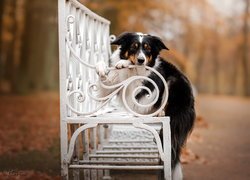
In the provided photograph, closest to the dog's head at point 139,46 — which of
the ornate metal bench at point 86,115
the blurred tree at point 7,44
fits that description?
the ornate metal bench at point 86,115

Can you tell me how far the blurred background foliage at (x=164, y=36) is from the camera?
13.6 m

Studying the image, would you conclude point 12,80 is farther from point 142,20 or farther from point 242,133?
point 242,133

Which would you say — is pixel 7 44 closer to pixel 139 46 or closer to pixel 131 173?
pixel 131 173

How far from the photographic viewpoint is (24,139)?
19.7ft

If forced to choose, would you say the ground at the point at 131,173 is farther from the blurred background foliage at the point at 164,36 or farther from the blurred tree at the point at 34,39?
the blurred tree at the point at 34,39

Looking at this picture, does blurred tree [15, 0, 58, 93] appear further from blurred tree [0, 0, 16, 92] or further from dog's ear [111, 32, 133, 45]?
dog's ear [111, 32, 133, 45]

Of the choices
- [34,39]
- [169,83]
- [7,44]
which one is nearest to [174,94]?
[169,83]

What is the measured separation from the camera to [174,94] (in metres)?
3.55

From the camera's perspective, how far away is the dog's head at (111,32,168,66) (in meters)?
3.48

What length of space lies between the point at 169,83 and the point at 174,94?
116mm

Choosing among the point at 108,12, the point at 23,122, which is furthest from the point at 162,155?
the point at 108,12

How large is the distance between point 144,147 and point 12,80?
38.7 ft

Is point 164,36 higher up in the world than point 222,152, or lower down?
higher up

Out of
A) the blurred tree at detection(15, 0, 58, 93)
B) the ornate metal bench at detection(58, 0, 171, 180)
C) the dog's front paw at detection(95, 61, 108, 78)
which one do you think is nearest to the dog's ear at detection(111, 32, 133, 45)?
the ornate metal bench at detection(58, 0, 171, 180)
